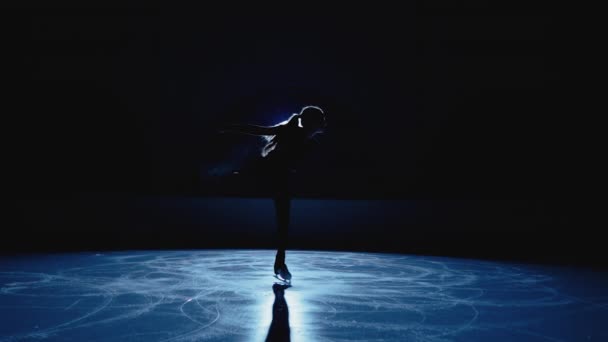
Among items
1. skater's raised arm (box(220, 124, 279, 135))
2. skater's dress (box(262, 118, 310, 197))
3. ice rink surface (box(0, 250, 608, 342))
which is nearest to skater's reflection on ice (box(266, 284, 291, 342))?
ice rink surface (box(0, 250, 608, 342))

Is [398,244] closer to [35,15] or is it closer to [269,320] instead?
[269,320]

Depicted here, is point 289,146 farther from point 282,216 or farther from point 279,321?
point 279,321

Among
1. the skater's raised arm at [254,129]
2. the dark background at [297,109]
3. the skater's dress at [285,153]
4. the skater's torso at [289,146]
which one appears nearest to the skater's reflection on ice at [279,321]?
the skater's dress at [285,153]

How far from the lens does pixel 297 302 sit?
239 cm

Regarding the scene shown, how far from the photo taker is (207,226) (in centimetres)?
627

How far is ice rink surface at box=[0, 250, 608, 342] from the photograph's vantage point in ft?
6.01

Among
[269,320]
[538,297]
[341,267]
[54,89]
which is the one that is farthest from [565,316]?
[54,89]

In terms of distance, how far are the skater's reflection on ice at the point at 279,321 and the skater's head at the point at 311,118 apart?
1187 millimetres

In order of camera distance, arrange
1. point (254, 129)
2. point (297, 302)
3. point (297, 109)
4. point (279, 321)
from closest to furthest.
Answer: point (279, 321), point (297, 302), point (254, 129), point (297, 109)

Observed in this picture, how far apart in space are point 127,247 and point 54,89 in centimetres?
273

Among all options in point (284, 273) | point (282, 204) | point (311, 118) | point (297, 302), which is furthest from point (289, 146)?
point (297, 302)

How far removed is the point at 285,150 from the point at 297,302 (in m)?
1.11

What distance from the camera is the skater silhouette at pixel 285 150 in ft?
9.89

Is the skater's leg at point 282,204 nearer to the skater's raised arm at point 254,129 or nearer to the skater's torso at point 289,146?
the skater's torso at point 289,146
